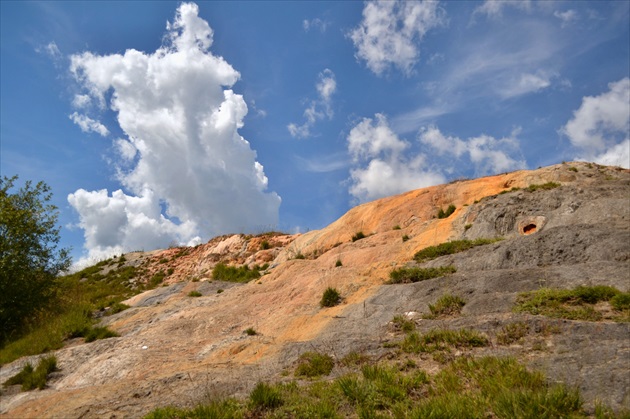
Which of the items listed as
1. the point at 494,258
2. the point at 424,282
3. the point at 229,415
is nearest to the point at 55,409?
the point at 229,415

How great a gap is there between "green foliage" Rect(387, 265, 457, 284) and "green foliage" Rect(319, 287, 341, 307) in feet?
5.88

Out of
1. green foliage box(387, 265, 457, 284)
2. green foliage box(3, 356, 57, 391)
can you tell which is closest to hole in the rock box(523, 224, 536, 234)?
green foliage box(387, 265, 457, 284)

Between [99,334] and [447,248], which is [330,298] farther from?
[99,334]

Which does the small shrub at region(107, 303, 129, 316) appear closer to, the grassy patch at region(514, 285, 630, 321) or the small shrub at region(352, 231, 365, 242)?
the small shrub at region(352, 231, 365, 242)

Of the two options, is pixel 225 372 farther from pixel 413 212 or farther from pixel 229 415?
pixel 413 212

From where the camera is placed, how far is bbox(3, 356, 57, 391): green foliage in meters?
13.0

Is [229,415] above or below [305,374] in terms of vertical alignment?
below

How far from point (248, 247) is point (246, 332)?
787 inches

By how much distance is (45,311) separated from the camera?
2306 centimetres

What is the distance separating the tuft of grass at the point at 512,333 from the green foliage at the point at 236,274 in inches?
684

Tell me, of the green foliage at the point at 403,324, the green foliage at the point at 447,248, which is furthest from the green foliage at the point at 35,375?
the green foliage at the point at 447,248

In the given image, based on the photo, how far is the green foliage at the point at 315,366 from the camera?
8.07 metres

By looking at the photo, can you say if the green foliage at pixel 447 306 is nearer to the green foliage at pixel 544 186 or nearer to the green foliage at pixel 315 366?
the green foliage at pixel 315 366

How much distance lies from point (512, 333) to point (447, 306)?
9.10 ft
